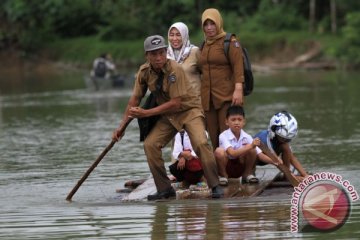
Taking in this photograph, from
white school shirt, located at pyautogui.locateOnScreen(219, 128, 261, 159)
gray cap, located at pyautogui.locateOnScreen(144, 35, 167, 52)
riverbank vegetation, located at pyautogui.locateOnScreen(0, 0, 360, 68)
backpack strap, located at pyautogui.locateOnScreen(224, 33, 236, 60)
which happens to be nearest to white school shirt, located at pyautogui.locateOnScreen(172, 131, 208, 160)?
white school shirt, located at pyautogui.locateOnScreen(219, 128, 261, 159)

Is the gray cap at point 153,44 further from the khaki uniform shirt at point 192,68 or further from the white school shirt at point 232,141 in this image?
the white school shirt at point 232,141

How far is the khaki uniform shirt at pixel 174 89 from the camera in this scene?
10227mm

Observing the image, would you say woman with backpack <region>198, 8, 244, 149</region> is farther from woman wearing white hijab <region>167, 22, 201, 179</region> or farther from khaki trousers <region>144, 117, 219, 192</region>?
khaki trousers <region>144, 117, 219, 192</region>

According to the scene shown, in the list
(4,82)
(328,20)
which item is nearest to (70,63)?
(4,82)

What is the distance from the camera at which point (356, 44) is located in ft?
130

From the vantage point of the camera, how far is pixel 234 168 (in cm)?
1098

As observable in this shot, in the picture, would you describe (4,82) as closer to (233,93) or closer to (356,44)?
(356,44)

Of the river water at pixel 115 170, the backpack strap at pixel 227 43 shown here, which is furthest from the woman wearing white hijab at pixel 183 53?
the river water at pixel 115 170

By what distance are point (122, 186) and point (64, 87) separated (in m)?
25.9

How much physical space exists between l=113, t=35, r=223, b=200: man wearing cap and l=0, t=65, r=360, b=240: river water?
38 cm

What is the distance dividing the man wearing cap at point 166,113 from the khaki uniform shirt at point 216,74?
654 mm

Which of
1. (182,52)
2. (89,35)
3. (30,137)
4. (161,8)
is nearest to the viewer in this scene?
(182,52)

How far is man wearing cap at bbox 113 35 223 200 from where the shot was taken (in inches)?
401

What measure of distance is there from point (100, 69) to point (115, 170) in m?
20.4
